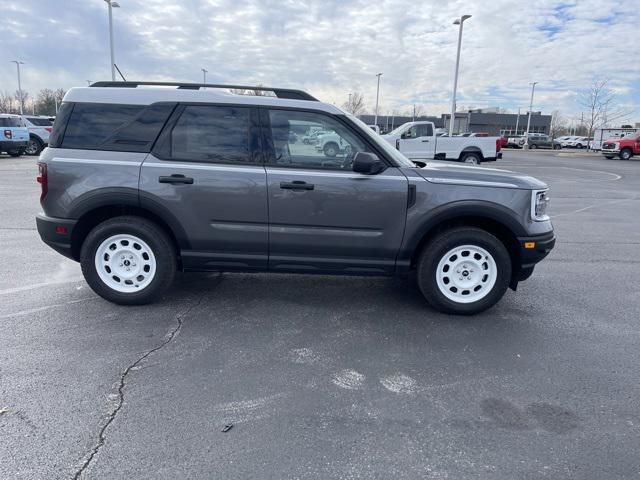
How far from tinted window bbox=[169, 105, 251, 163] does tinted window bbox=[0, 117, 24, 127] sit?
22044mm

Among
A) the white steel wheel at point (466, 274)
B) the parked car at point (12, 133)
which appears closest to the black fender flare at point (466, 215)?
the white steel wheel at point (466, 274)

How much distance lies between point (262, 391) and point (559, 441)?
5.90 ft

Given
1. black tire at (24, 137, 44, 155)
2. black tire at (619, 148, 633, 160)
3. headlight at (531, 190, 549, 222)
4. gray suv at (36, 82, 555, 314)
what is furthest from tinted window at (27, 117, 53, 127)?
black tire at (619, 148, 633, 160)

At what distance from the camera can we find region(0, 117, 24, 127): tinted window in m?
21.5

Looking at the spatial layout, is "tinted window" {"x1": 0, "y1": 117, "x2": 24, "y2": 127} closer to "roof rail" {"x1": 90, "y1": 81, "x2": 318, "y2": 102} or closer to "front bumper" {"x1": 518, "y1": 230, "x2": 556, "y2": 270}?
"roof rail" {"x1": 90, "y1": 81, "x2": 318, "y2": 102}

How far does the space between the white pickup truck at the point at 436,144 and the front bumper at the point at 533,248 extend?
572 inches

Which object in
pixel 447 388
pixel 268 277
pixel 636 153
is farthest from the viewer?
pixel 636 153

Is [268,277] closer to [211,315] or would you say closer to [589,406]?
[211,315]

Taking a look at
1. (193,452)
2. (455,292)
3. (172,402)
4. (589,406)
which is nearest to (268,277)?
(455,292)

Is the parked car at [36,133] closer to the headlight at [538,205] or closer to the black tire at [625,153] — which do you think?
the headlight at [538,205]

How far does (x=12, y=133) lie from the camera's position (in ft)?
71.7

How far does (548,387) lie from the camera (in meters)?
3.26

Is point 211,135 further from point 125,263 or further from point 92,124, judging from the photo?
point 125,263

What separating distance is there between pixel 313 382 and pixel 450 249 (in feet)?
6.23
